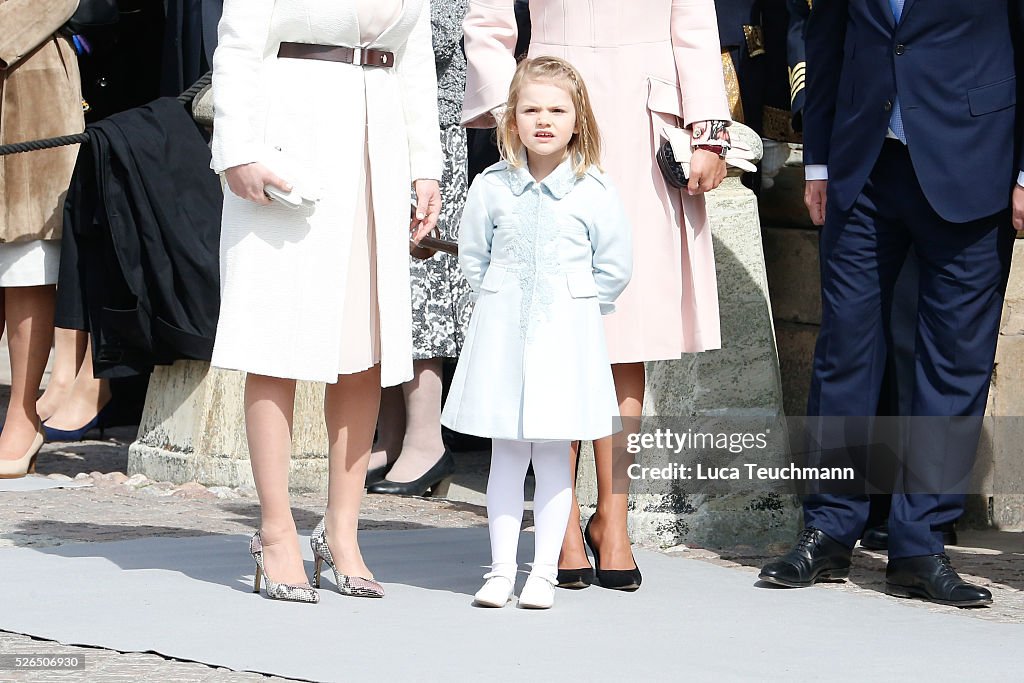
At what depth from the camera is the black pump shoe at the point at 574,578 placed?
446 cm

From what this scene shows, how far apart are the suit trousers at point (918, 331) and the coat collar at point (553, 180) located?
77cm

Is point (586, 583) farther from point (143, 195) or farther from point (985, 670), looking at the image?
point (143, 195)

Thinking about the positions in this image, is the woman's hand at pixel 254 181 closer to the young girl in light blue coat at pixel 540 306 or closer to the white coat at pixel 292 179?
the white coat at pixel 292 179

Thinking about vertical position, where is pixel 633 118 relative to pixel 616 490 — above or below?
above

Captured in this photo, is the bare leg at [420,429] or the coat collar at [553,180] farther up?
the coat collar at [553,180]

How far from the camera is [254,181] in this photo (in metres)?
3.99

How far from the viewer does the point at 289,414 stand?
423 centimetres

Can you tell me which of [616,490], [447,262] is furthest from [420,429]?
[616,490]

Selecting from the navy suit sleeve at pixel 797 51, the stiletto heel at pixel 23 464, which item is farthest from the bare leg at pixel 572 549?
the stiletto heel at pixel 23 464

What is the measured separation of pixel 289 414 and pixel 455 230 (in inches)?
76.7

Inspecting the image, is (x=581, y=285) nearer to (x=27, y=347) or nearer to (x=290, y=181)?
(x=290, y=181)

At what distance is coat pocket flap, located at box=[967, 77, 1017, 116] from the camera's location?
4.35 metres

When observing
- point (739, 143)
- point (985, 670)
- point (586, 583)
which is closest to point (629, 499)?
point (586, 583)

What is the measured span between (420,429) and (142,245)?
1.12 metres
